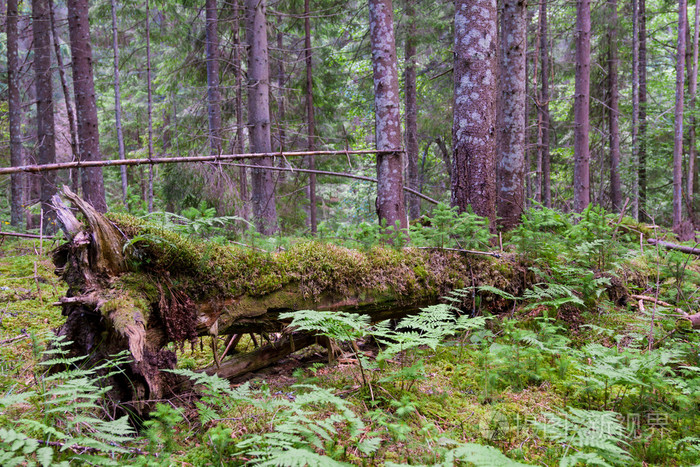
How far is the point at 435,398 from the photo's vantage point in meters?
3.13

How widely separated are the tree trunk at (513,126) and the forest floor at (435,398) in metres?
1.89

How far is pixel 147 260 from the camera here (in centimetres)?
336

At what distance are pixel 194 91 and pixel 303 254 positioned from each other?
16.7 m

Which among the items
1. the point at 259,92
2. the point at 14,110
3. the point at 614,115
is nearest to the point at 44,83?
the point at 14,110

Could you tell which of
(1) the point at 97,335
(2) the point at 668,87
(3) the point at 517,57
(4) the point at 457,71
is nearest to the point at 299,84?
(3) the point at 517,57

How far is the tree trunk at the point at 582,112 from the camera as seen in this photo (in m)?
11.3

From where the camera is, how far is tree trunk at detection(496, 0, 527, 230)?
22.3ft

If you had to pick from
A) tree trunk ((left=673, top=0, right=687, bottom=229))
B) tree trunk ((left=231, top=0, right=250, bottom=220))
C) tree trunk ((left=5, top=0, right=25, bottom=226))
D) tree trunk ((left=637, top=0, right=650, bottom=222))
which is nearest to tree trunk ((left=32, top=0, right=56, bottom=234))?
tree trunk ((left=5, top=0, right=25, bottom=226))

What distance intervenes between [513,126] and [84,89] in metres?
8.74

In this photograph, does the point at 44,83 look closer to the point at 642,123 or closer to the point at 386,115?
the point at 386,115

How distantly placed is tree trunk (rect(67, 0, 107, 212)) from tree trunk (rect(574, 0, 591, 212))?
38.7ft

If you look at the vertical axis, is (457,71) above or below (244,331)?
above

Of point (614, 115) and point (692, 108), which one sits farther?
point (614, 115)

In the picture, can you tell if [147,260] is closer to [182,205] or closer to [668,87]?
[182,205]
